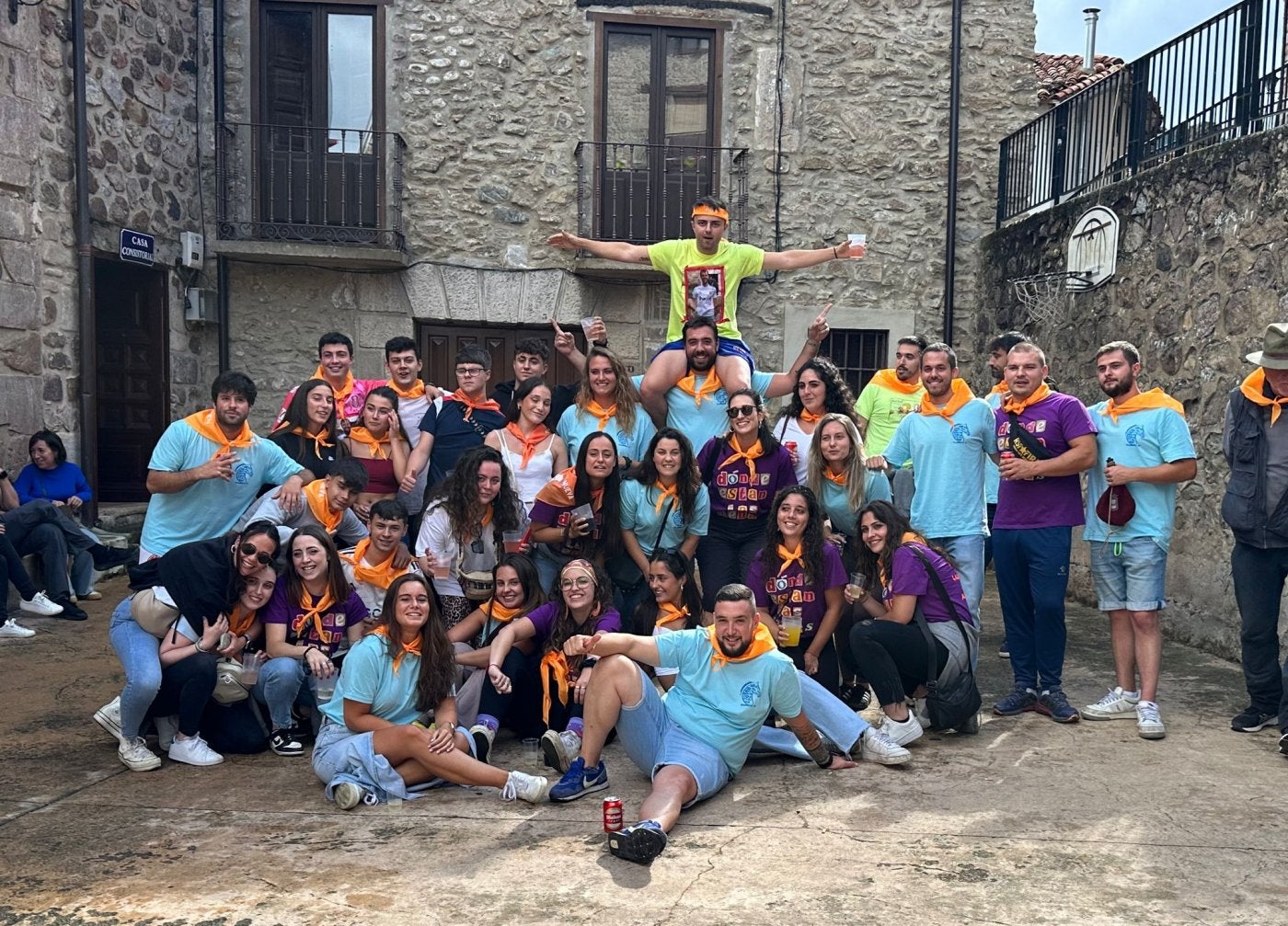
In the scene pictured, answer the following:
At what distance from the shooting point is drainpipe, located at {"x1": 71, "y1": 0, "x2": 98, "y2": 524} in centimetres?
819

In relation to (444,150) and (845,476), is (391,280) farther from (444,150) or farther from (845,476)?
(845,476)

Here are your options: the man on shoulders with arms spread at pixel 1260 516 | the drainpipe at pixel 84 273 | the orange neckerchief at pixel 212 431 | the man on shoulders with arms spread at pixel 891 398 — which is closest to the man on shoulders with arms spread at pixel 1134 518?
the man on shoulders with arms spread at pixel 1260 516

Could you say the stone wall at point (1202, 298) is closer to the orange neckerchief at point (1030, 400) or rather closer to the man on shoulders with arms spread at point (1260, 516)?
the man on shoulders with arms spread at point (1260, 516)

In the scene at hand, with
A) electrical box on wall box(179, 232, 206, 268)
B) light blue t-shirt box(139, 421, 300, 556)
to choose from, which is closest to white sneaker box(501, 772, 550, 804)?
light blue t-shirt box(139, 421, 300, 556)

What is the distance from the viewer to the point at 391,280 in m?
9.97

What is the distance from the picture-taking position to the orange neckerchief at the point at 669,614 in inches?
185

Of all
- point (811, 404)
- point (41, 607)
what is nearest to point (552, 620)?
point (811, 404)

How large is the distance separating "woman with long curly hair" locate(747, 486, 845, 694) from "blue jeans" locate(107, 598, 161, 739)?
7.61ft

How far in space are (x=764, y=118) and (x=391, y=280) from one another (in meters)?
3.48

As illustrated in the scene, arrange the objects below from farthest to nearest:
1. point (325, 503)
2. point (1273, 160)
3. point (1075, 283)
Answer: point (1075, 283) < point (1273, 160) < point (325, 503)

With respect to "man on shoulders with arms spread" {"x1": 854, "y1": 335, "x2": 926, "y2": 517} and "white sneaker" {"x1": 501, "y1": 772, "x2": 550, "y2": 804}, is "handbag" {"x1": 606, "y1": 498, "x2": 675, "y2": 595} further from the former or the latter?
"man on shoulders with arms spread" {"x1": 854, "y1": 335, "x2": 926, "y2": 517}

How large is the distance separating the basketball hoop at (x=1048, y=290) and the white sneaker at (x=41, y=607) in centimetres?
694

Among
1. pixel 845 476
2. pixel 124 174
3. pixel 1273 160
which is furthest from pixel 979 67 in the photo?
pixel 124 174

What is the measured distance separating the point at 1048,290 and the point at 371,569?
19.6 feet
